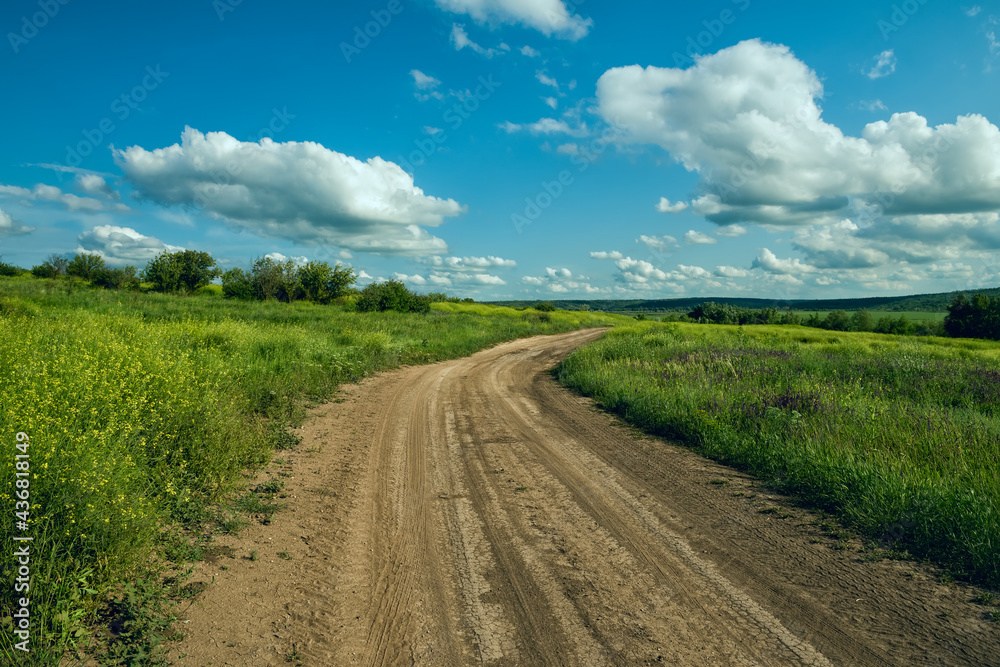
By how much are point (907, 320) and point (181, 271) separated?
95.2 meters

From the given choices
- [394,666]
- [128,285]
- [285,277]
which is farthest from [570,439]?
[128,285]

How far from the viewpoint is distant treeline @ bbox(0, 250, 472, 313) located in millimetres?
58125

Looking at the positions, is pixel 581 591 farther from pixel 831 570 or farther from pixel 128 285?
pixel 128 285

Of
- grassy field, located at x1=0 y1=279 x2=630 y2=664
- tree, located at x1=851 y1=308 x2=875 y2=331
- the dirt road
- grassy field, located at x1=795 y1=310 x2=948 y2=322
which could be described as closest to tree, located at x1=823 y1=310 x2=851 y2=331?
tree, located at x1=851 y1=308 x2=875 y2=331

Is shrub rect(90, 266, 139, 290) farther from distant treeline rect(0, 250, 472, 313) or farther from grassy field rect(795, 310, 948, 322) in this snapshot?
grassy field rect(795, 310, 948, 322)

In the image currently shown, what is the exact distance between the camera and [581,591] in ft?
13.0

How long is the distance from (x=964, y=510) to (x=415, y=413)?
8862mm

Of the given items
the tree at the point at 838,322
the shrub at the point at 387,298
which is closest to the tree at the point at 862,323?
the tree at the point at 838,322

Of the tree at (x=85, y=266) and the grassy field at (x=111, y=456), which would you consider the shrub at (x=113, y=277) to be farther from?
the grassy field at (x=111, y=456)

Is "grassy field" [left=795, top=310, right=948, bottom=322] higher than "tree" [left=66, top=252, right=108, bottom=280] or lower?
lower

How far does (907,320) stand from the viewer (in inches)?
2203

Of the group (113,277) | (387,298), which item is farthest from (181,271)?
(387,298)

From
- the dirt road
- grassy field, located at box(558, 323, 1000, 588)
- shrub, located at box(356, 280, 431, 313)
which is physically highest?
shrub, located at box(356, 280, 431, 313)

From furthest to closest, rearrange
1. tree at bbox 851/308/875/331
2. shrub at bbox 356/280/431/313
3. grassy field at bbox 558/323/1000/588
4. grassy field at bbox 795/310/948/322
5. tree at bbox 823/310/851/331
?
grassy field at bbox 795/310/948/322 < tree at bbox 823/310/851/331 < tree at bbox 851/308/875/331 < shrub at bbox 356/280/431/313 < grassy field at bbox 558/323/1000/588
